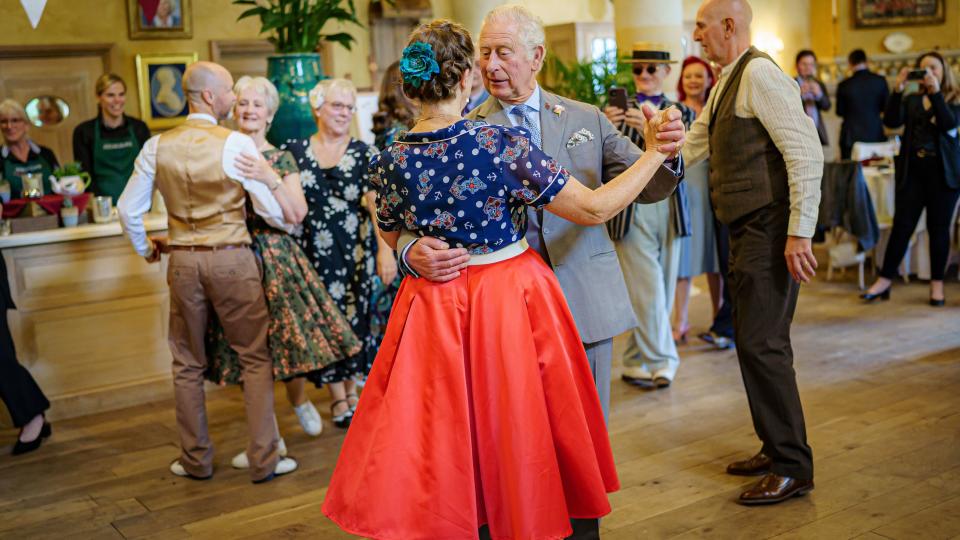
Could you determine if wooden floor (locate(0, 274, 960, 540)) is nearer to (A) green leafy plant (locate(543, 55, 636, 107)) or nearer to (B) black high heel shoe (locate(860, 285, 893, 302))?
(B) black high heel shoe (locate(860, 285, 893, 302))

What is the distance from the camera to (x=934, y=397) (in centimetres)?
466

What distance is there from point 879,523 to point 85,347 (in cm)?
396

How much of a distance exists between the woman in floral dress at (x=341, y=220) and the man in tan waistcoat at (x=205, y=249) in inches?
18.1

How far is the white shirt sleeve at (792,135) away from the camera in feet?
10.5

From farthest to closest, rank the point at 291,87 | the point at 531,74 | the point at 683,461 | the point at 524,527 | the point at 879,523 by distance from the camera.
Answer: the point at 291,87
the point at 683,461
the point at 879,523
the point at 531,74
the point at 524,527

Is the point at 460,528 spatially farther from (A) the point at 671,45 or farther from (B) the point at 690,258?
(A) the point at 671,45

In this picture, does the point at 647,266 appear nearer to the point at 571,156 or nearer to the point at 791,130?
the point at 791,130

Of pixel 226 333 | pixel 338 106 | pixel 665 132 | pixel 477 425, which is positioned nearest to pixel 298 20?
pixel 338 106

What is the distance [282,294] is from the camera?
425 centimetres

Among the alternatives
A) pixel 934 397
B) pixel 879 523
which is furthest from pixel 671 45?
pixel 879 523

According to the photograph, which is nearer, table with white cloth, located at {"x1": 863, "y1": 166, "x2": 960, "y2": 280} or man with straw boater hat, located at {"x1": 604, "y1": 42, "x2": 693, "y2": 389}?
man with straw boater hat, located at {"x1": 604, "y1": 42, "x2": 693, "y2": 389}

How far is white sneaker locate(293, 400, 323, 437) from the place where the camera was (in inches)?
182

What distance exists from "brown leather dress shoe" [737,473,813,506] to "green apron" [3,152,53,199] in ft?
14.3

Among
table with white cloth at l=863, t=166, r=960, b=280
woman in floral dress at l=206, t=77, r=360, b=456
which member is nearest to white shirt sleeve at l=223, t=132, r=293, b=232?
woman in floral dress at l=206, t=77, r=360, b=456
